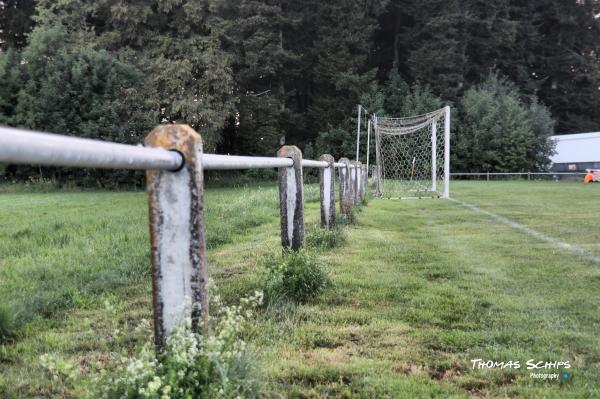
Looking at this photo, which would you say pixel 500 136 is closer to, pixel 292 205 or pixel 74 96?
pixel 74 96

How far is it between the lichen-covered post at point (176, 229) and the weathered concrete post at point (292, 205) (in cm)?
212

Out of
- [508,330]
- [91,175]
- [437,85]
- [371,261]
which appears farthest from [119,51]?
[508,330]

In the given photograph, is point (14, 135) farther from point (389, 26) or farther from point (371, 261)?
point (389, 26)

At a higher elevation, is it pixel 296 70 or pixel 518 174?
pixel 296 70

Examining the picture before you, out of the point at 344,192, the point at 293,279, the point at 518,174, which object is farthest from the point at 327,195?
the point at 518,174

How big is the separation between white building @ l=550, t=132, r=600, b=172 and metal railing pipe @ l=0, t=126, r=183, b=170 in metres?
34.5

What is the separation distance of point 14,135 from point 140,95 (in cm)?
2386

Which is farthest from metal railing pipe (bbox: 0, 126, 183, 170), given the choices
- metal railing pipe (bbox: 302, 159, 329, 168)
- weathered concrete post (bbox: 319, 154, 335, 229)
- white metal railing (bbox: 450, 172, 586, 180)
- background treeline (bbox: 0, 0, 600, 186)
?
white metal railing (bbox: 450, 172, 586, 180)

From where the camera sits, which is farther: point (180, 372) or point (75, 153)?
point (180, 372)

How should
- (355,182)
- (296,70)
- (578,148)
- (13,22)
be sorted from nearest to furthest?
1. (355,182)
2. (13,22)
3. (296,70)
4. (578,148)

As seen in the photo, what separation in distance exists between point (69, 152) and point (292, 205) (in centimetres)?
276

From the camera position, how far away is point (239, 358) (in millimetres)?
1829

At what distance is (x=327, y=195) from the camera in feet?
19.0

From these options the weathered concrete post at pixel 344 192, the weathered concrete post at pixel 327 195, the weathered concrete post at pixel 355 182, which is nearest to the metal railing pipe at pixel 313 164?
the weathered concrete post at pixel 327 195
